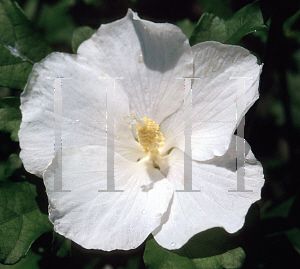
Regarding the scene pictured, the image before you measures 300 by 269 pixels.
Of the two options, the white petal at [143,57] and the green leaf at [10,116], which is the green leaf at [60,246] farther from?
the white petal at [143,57]

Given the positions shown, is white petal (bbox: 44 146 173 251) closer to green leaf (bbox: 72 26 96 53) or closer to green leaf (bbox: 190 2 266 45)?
green leaf (bbox: 72 26 96 53)

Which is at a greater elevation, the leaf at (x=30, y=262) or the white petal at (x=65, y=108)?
the white petal at (x=65, y=108)

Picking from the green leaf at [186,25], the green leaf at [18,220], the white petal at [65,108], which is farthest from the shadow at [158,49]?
the green leaf at [18,220]

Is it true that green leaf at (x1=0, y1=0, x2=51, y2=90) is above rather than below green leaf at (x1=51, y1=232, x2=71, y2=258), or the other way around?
above

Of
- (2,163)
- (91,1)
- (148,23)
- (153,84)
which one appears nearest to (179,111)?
(153,84)

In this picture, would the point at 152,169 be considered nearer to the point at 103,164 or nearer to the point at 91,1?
the point at 103,164

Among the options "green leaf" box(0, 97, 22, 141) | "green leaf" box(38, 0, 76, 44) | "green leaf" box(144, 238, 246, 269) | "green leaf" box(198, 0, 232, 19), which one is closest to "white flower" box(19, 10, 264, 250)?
"green leaf" box(144, 238, 246, 269)

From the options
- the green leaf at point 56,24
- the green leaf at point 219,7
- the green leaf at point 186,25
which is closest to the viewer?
the green leaf at point 186,25
